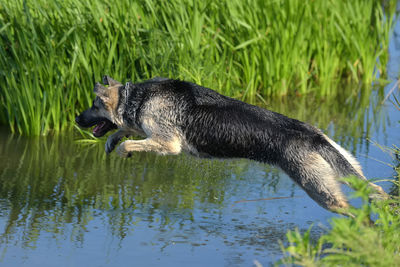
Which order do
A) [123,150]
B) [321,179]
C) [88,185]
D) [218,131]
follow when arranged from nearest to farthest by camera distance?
[321,179] → [218,131] → [123,150] → [88,185]

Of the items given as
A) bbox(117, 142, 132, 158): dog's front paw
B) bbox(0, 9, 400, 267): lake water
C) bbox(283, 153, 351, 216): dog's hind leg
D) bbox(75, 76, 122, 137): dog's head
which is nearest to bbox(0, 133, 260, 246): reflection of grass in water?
bbox(0, 9, 400, 267): lake water

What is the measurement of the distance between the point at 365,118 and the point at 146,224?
4.13 m

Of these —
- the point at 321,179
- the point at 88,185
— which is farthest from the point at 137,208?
the point at 321,179

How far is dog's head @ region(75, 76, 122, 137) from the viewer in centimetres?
583

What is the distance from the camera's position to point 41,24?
7375 millimetres

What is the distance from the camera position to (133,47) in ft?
25.4

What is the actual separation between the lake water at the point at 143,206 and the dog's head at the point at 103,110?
602 mm

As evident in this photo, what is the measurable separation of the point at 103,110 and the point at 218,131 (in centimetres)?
104

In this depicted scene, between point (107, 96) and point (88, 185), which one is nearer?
point (107, 96)

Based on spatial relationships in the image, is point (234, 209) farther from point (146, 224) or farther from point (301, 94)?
point (301, 94)

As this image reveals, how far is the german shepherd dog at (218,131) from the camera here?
5.07m

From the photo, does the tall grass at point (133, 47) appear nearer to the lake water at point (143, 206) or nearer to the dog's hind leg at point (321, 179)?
the lake water at point (143, 206)

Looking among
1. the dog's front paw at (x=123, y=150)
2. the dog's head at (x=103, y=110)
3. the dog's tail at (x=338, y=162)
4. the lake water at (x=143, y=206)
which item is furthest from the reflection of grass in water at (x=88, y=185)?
the dog's tail at (x=338, y=162)

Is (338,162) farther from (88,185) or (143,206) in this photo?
(88,185)
